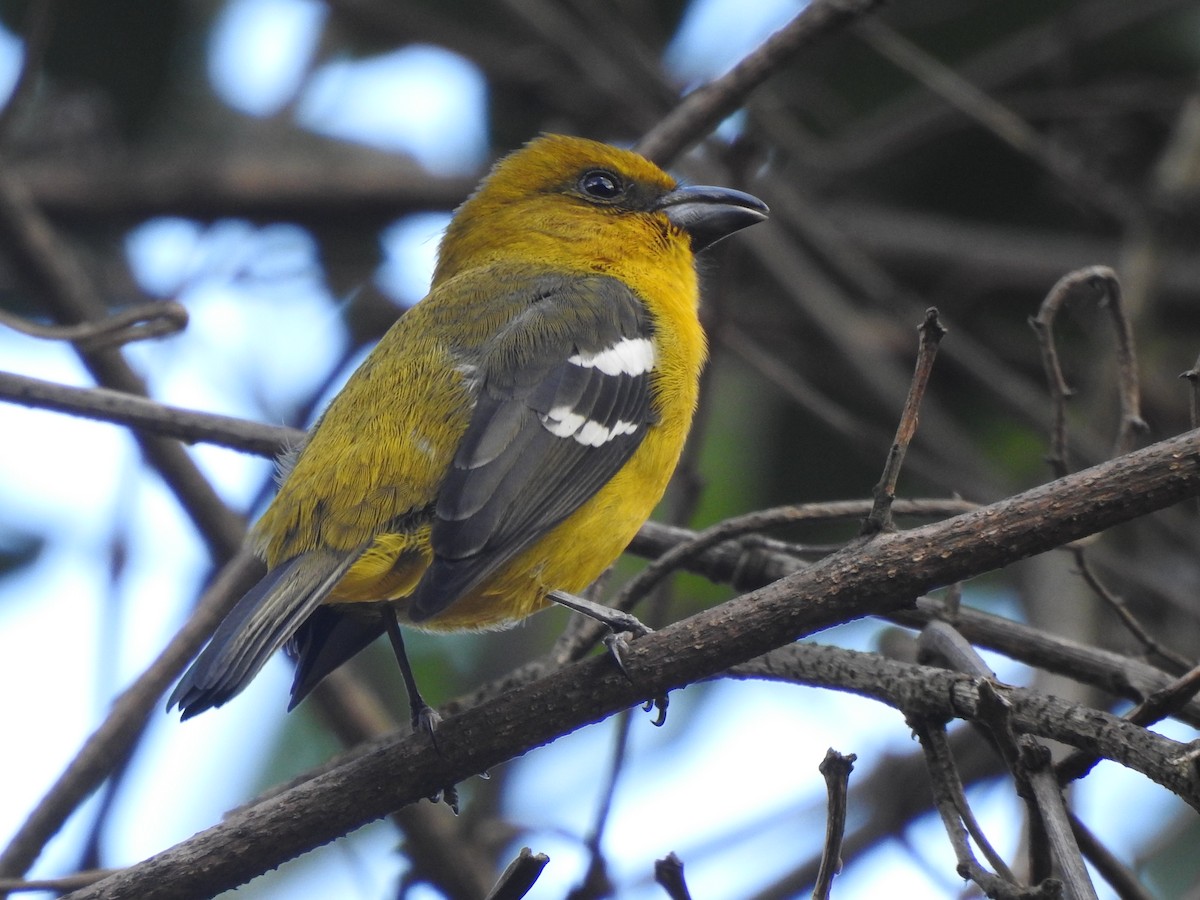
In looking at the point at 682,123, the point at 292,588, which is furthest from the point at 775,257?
the point at 292,588

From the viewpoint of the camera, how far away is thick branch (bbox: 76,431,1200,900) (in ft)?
6.81

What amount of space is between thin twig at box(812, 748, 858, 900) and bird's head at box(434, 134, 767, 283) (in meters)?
2.29

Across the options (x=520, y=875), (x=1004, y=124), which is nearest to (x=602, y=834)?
(x=520, y=875)

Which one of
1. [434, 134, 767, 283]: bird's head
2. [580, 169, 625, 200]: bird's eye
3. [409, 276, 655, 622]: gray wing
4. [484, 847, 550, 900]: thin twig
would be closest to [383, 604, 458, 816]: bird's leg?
[409, 276, 655, 622]: gray wing

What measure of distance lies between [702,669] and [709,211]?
2260 millimetres

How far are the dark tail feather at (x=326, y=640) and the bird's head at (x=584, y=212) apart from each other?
4.59ft

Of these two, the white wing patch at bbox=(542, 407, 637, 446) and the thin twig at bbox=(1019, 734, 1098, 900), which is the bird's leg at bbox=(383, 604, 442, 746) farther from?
the thin twig at bbox=(1019, 734, 1098, 900)

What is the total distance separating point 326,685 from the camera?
3.82m

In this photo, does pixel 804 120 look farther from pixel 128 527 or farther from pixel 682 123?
pixel 128 527

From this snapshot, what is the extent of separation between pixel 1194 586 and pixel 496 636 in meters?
2.43

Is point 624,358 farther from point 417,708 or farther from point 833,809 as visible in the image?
point 833,809

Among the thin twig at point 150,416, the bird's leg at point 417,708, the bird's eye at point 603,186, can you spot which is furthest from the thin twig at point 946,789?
the bird's eye at point 603,186

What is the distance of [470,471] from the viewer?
3055 mm

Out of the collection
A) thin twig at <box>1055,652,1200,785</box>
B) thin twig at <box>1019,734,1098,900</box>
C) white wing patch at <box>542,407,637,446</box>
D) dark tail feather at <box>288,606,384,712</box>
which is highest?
white wing patch at <box>542,407,637,446</box>
